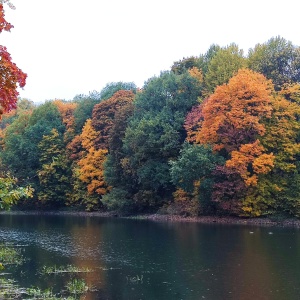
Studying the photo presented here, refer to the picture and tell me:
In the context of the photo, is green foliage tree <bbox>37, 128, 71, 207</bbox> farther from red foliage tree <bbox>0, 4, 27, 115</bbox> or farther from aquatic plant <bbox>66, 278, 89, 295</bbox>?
red foliage tree <bbox>0, 4, 27, 115</bbox>

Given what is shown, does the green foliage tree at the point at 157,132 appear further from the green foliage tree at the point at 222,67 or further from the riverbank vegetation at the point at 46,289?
the riverbank vegetation at the point at 46,289

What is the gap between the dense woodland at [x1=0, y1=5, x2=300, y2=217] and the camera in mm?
42219

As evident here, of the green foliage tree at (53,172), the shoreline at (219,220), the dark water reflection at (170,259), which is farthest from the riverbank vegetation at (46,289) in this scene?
the green foliage tree at (53,172)

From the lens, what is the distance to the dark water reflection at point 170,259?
59.7 ft

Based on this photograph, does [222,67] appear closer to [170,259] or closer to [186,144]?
[186,144]

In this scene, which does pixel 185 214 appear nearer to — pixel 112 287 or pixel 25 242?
pixel 25 242

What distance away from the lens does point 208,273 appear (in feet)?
Answer: 68.5

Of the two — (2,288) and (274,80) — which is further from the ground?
(274,80)

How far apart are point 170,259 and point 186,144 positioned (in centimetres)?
2159

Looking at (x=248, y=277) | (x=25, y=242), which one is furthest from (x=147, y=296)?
(x=25, y=242)

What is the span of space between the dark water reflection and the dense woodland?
553cm

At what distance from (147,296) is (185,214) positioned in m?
29.3

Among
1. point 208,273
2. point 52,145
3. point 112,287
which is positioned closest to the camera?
point 112,287

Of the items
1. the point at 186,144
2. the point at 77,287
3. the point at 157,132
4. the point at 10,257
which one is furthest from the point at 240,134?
the point at 77,287
